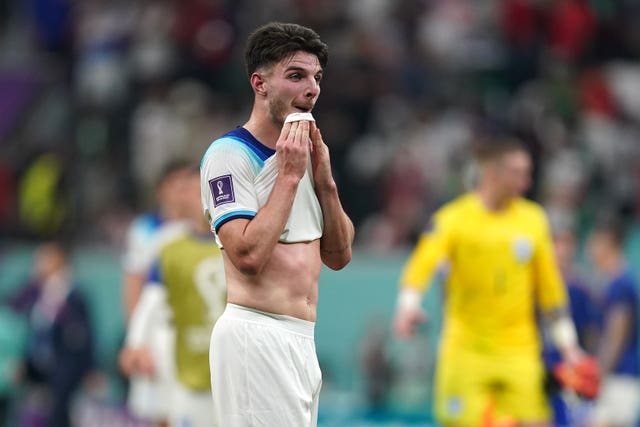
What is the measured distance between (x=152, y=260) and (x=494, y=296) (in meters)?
2.83

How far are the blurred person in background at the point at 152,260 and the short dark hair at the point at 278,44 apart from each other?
448 cm

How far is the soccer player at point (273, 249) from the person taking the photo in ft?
19.2

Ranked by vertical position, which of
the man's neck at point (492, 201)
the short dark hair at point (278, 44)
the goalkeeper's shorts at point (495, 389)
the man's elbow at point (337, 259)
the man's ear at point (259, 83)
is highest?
the short dark hair at point (278, 44)

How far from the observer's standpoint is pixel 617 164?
1583cm

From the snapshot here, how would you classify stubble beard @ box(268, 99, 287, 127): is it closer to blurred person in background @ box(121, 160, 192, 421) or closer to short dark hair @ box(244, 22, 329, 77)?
short dark hair @ box(244, 22, 329, 77)

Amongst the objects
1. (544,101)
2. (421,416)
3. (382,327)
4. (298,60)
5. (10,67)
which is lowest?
(421,416)

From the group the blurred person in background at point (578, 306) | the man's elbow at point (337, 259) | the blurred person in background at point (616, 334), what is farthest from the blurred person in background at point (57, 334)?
the man's elbow at point (337, 259)

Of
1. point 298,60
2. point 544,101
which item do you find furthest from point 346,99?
point 298,60

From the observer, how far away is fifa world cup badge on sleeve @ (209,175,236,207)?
581 cm

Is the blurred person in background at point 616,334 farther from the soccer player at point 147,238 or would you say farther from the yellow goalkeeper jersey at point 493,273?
the soccer player at point 147,238

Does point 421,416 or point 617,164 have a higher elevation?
point 617,164

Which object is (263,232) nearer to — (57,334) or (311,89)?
(311,89)

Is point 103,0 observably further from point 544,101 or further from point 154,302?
point 154,302

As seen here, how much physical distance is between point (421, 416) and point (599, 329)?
2.40m
